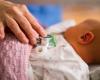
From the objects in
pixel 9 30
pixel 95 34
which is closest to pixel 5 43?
pixel 9 30

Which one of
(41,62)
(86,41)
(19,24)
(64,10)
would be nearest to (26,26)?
(19,24)

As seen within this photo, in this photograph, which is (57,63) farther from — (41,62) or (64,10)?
(64,10)

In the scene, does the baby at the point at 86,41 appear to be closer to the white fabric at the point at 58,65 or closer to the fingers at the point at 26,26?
the white fabric at the point at 58,65

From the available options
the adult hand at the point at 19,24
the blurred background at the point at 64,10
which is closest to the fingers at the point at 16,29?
the adult hand at the point at 19,24

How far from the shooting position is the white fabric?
3.02 feet

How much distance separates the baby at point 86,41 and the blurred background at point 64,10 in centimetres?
115

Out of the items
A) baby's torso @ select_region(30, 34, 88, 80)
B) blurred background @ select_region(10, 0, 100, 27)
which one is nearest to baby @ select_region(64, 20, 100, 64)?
baby's torso @ select_region(30, 34, 88, 80)

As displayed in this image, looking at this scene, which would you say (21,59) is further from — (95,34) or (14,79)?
(95,34)

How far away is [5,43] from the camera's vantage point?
912 millimetres

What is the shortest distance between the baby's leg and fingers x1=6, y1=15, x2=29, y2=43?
0.07 ft

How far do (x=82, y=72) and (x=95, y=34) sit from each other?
0.22 metres

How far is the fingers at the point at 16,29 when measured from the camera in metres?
0.91

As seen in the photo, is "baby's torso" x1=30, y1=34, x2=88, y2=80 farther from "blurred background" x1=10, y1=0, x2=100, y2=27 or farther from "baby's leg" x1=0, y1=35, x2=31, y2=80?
"blurred background" x1=10, y1=0, x2=100, y2=27

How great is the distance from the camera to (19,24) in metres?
0.93
